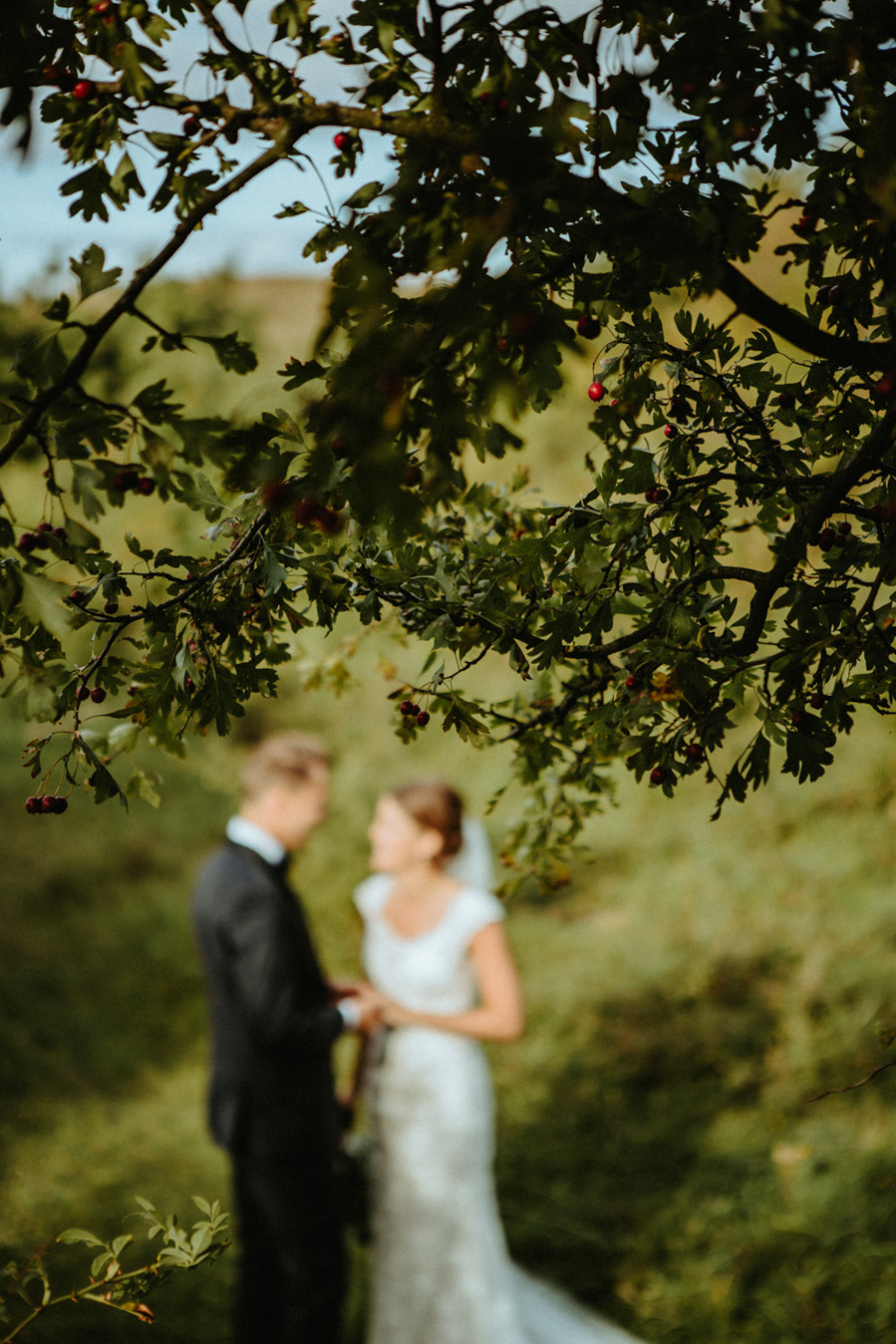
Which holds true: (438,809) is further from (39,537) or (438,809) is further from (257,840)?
(39,537)

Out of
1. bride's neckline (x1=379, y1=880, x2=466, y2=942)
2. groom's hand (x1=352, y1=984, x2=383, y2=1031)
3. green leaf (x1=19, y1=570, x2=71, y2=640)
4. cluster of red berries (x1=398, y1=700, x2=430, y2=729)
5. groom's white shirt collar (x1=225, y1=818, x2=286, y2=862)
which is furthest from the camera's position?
bride's neckline (x1=379, y1=880, x2=466, y2=942)

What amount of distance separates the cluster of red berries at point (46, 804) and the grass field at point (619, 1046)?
190 centimetres

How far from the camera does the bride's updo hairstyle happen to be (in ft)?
12.6

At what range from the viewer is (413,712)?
5.13 ft

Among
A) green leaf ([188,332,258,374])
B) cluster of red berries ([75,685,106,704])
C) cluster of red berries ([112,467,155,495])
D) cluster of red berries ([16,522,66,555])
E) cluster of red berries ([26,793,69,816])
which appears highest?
green leaf ([188,332,258,374])

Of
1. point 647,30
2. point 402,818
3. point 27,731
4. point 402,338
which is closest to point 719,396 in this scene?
point 647,30

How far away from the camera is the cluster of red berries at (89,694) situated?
1.27 meters

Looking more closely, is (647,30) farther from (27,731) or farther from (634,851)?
(27,731)

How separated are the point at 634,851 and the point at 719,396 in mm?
6835

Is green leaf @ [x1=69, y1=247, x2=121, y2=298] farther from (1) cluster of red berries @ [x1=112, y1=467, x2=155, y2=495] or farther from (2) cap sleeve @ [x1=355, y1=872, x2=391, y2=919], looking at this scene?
(2) cap sleeve @ [x1=355, y1=872, x2=391, y2=919]

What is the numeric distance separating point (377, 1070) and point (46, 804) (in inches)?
115

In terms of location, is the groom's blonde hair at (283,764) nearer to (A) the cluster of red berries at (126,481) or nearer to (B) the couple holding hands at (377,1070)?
(B) the couple holding hands at (377,1070)

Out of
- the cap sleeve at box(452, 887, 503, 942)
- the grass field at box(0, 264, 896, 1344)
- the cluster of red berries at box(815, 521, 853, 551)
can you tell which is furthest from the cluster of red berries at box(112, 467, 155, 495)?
the cap sleeve at box(452, 887, 503, 942)

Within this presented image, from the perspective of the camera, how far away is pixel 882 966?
582 cm
